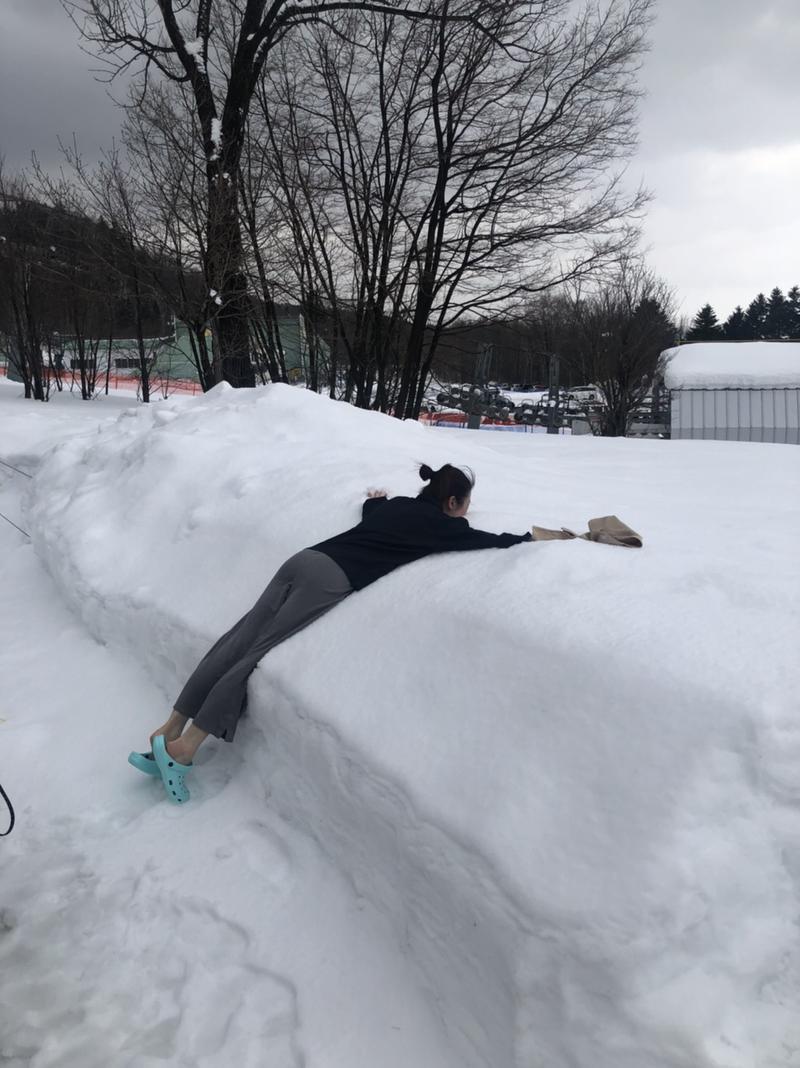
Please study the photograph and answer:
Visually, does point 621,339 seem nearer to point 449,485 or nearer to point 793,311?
point 449,485

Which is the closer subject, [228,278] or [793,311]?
[228,278]

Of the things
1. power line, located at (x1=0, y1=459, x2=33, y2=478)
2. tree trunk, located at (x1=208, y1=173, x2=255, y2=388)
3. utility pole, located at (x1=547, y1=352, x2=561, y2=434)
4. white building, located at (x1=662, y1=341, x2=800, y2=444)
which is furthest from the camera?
utility pole, located at (x1=547, y1=352, x2=561, y2=434)

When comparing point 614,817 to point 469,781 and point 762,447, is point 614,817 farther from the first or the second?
point 762,447

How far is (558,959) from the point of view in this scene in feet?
6.64

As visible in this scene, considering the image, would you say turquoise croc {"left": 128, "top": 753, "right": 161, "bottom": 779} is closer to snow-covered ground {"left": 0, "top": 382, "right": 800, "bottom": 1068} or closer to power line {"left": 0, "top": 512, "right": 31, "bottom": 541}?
snow-covered ground {"left": 0, "top": 382, "right": 800, "bottom": 1068}

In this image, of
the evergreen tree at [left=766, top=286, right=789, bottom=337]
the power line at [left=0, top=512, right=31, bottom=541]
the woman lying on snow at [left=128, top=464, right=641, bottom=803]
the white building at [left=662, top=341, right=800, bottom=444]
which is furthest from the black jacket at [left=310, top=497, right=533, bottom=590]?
the evergreen tree at [left=766, top=286, right=789, bottom=337]

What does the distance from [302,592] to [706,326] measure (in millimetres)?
66951

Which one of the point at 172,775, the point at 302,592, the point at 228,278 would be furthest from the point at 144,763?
the point at 228,278

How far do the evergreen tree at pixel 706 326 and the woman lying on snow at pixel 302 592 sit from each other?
172ft

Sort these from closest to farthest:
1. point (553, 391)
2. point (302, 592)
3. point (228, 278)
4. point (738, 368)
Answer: point (302, 592)
point (228, 278)
point (738, 368)
point (553, 391)

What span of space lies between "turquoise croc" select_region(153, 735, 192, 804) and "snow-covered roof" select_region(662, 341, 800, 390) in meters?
15.4

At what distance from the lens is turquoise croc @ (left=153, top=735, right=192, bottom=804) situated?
3.32 meters

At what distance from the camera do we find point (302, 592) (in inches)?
137

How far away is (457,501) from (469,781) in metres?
1.55
